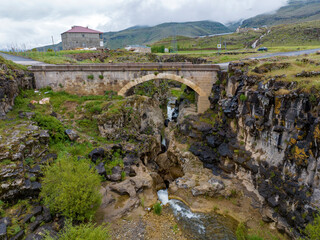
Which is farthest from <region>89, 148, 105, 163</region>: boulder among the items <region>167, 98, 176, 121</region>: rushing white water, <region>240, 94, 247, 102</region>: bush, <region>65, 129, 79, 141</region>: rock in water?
<region>167, 98, 176, 121</region>: rushing white water

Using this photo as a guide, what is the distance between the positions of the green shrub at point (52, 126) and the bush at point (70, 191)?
20.4ft

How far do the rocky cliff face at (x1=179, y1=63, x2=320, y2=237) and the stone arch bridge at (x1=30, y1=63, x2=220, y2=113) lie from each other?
11.9 feet

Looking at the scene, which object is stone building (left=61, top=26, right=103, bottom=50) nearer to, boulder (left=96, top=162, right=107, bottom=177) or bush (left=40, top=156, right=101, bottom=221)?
boulder (left=96, top=162, right=107, bottom=177)

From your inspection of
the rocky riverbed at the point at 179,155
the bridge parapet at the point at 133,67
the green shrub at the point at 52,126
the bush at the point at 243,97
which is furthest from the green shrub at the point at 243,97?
the green shrub at the point at 52,126

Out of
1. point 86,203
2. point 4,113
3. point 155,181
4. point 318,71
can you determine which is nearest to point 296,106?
point 318,71

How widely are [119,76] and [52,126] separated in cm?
1091

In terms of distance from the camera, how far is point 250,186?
1739cm

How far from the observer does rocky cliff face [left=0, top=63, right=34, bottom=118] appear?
62.3 feet

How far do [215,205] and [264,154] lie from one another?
19.6 ft

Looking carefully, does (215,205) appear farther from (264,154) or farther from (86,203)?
(86,203)

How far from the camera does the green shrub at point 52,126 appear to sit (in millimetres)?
18766

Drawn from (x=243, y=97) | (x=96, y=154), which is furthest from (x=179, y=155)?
(x=243, y=97)

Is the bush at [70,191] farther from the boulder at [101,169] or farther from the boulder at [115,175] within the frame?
the boulder at [115,175]

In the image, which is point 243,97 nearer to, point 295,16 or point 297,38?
point 297,38
